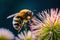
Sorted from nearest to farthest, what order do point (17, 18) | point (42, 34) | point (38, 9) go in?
Answer: point (42, 34)
point (17, 18)
point (38, 9)

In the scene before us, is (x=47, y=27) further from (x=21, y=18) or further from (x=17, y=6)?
(x=17, y=6)

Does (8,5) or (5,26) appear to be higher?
(8,5)

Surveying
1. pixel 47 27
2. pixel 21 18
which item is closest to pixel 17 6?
pixel 21 18

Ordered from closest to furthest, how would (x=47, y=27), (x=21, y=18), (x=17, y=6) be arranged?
(x=47, y=27) → (x=21, y=18) → (x=17, y=6)

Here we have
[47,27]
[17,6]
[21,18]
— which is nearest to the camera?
[47,27]

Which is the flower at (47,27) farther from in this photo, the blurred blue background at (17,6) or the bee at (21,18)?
the blurred blue background at (17,6)

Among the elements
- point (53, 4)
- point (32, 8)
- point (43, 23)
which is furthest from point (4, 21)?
point (43, 23)

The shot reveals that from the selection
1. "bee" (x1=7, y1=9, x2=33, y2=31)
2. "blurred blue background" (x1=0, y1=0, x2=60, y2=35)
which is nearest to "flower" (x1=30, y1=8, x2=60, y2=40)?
"bee" (x1=7, y1=9, x2=33, y2=31)

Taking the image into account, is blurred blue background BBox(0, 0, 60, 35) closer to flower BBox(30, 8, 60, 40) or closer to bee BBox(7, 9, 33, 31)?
bee BBox(7, 9, 33, 31)

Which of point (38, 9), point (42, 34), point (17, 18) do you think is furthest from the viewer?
point (38, 9)

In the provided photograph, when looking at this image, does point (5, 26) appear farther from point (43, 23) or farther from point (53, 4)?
point (43, 23)
